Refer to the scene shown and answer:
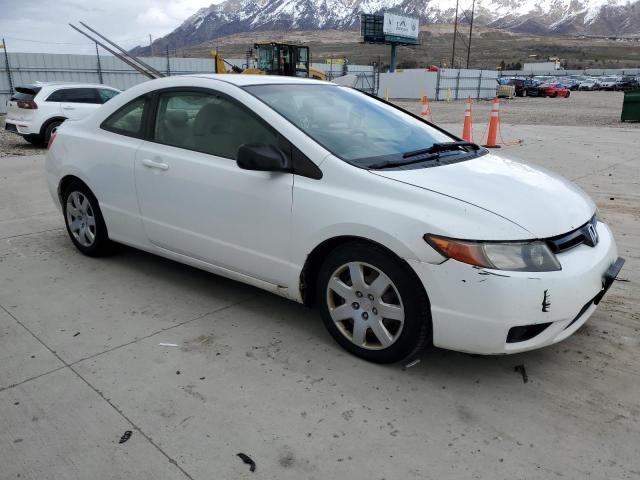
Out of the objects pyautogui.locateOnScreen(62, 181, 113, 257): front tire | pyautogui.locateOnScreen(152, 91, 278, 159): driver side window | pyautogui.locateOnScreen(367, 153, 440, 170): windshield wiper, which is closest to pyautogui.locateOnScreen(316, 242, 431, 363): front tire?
pyautogui.locateOnScreen(367, 153, 440, 170): windshield wiper

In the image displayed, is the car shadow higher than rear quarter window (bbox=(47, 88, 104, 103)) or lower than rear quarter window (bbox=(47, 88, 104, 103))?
lower

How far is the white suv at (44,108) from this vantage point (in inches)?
481

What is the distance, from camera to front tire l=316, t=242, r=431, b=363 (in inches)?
110

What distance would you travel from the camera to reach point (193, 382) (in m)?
2.89

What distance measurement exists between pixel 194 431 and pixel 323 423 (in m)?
0.59

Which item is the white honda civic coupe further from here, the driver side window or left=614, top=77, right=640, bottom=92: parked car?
left=614, top=77, right=640, bottom=92: parked car

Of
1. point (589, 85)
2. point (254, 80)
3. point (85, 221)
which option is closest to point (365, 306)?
point (254, 80)

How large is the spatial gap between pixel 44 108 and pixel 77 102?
2.52 feet

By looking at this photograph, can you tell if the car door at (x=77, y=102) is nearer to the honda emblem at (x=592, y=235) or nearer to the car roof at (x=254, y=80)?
the car roof at (x=254, y=80)

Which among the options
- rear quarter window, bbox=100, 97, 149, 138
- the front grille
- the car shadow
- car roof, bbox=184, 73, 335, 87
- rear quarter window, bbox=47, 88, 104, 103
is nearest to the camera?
the front grille

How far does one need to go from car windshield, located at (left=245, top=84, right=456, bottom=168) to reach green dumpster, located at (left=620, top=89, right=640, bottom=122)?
17.2 meters

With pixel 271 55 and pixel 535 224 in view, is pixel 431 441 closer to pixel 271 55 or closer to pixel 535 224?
pixel 535 224

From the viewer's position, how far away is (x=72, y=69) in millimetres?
25266

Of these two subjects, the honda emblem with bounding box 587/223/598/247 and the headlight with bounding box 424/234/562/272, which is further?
the honda emblem with bounding box 587/223/598/247
